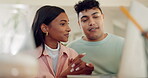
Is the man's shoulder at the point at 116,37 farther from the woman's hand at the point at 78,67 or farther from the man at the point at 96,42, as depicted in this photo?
the woman's hand at the point at 78,67

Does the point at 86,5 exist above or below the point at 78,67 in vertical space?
above

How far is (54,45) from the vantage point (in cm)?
89

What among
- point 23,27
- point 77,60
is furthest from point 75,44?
point 23,27

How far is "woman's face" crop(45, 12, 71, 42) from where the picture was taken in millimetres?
885

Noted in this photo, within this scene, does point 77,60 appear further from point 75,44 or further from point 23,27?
point 23,27

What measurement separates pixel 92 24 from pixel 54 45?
0.15 meters

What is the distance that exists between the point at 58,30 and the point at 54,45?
52 millimetres

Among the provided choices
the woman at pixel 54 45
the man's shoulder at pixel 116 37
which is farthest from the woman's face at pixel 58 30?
the man's shoulder at pixel 116 37

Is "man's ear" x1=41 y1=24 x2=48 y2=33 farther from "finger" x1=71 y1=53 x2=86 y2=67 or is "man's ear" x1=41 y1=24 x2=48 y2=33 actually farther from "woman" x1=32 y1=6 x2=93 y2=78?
"finger" x1=71 y1=53 x2=86 y2=67

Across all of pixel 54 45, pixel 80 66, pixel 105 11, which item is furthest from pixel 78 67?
pixel 105 11

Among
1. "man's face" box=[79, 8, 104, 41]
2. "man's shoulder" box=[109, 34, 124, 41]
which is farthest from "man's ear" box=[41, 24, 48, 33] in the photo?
"man's shoulder" box=[109, 34, 124, 41]

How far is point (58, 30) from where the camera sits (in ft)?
2.91

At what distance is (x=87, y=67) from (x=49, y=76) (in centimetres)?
13

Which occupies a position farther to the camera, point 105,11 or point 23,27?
point 105,11
